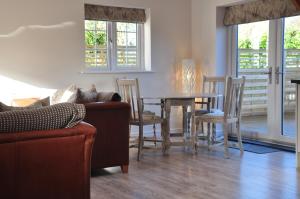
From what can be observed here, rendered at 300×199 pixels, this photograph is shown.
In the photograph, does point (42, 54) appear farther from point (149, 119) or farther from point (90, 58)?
point (149, 119)

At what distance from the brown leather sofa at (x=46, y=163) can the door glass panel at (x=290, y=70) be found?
3654mm

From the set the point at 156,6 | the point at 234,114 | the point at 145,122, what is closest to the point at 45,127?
the point at 145,122

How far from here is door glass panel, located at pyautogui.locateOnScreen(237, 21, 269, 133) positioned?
597cm

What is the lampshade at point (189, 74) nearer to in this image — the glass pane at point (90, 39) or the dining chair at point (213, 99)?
the dining chair at point (213, 99)

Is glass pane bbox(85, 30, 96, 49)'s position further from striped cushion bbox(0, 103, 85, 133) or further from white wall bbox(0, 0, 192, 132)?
striped cushion bbox(0, 103, 85, 133)

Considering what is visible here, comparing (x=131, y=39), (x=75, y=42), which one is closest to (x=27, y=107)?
(x=75, y=42)

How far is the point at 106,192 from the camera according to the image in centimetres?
367

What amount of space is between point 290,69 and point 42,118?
3.95m

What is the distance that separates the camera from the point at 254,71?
612 centimetres

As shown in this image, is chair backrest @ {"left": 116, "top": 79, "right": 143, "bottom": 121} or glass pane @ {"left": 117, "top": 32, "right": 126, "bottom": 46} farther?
glass pane @ {"left": 117, "top": 32, "right": 126, "bottom": 46}

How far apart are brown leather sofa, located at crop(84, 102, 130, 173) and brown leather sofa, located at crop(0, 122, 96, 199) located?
1310 millimetres

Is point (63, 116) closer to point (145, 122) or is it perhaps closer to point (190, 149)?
point (145, 122)

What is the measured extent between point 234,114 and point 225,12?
1.92 metres

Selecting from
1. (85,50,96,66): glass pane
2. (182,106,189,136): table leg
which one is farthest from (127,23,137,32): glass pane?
(182,106,189,136): table leg
